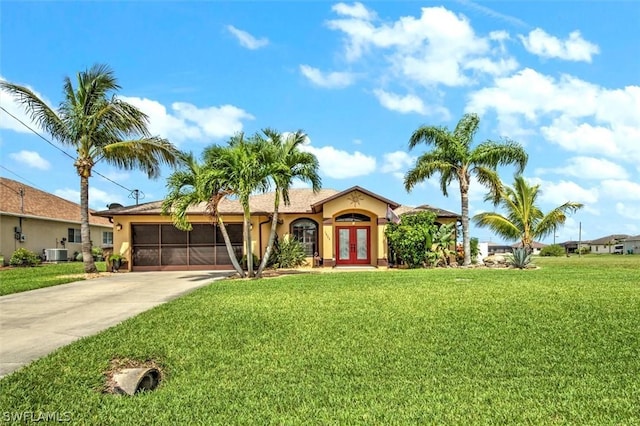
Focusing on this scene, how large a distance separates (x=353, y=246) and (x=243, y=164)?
925 cm

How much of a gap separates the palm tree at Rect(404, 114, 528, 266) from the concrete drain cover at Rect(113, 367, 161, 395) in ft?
62.1

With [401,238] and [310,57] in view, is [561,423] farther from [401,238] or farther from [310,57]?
[401,238]

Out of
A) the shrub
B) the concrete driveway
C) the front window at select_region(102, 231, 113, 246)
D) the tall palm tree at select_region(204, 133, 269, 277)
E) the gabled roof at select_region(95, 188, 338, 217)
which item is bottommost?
the concrete driveway

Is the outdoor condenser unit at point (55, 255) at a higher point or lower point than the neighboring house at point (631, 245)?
higher

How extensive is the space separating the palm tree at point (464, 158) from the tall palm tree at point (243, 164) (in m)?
10.0

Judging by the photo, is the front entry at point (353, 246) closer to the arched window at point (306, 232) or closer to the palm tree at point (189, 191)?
the arched window at point (306, 232)

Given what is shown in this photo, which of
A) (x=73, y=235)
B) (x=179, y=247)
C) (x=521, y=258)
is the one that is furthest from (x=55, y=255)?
(x=521, y=258)

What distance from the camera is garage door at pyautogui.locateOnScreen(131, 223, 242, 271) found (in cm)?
2189

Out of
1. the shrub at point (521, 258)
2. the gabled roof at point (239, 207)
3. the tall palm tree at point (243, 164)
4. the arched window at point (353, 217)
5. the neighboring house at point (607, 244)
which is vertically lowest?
the neighboring house at point (607, 244)

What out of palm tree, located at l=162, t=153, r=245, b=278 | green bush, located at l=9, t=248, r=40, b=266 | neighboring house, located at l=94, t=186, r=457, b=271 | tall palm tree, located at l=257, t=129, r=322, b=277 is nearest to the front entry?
neighboring house, located at l=94, t=186, r=457, b=271

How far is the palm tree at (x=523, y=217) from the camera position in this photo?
84.5ft

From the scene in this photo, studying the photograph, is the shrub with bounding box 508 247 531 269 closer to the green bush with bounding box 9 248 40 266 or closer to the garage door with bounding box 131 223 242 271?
the garage door with bounding box 131 223 242 271

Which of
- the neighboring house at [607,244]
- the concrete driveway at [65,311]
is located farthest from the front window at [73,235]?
the neighboring house at [607,244]

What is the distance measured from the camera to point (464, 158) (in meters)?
22.3
